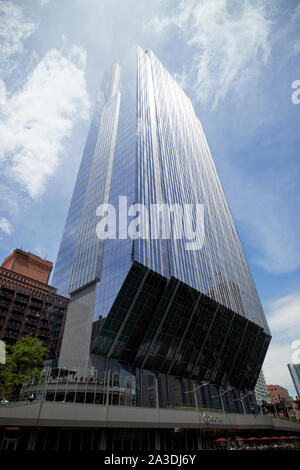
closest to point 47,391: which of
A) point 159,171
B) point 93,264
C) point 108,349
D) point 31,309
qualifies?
point 108,349

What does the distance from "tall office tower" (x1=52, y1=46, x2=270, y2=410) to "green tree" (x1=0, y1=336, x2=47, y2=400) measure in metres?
5.77

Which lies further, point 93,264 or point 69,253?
point 69,253

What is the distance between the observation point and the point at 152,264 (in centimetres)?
4722

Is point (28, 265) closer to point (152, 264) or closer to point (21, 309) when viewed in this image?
point (21, 309)

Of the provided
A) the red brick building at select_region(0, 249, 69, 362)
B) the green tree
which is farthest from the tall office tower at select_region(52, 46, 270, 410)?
the red brick building at select_region(0, 249, 69, 362)

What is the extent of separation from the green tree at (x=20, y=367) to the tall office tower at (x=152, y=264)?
577 centimetres

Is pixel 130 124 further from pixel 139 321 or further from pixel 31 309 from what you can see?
pixel 31 309

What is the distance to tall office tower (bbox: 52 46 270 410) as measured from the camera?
4616cm

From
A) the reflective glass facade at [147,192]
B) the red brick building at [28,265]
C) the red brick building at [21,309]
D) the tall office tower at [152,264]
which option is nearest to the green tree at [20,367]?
the tall office tower at [152,264]

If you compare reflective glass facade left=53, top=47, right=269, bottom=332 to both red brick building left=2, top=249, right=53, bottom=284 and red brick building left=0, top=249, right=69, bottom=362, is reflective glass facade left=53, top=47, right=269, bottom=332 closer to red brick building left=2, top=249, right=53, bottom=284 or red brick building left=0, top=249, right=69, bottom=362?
red brick building left=0, top=249, right=69, bottom=362

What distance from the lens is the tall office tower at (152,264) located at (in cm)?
4616

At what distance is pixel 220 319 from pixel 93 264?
3260cm

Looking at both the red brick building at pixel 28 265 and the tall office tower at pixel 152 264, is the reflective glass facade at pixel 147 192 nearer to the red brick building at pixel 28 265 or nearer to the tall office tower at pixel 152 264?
the tall office tower at pixel 152 264

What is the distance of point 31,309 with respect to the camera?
91.8 metres
